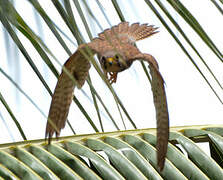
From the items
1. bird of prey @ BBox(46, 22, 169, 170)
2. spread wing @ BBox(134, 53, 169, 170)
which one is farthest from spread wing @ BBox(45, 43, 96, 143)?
spread wing @ BBox(134, 53, 169, 170)

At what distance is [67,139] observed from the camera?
947mm

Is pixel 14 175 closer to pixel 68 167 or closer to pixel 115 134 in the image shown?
pixel 68 167

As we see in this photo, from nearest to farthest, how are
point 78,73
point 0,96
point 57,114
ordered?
point 0,96
point 57,114
point 78,73

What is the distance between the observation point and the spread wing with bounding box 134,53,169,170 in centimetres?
70

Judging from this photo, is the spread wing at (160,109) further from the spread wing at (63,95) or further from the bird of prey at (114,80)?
the spread wing at (63,95)

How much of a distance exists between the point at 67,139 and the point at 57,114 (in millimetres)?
257

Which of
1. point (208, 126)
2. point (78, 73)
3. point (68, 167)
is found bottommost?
point (208, 126)

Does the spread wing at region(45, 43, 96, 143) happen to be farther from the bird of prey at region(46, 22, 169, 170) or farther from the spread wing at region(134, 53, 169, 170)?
the spread wing at region(134, 53, 169, 170)

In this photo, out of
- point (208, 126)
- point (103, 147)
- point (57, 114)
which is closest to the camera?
point (57, 114)

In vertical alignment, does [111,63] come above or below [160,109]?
above

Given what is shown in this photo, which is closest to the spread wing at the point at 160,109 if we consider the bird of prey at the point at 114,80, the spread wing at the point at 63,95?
the bird of prey at the point at 114,80

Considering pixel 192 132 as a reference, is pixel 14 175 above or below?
above

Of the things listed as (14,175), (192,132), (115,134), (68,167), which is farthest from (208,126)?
(14,175)

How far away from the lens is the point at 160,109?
746 mm
